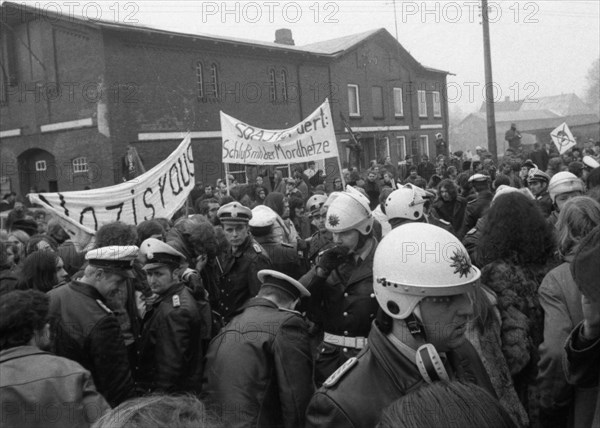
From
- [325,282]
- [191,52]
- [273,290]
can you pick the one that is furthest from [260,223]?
[191,52]

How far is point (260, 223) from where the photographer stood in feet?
19.6

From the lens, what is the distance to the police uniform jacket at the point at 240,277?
5090mm

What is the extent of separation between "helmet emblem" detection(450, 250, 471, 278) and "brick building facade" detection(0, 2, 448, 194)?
1914 centimetres

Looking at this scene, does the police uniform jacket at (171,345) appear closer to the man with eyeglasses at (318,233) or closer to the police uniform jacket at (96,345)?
the police uniform jacket at (96,345)

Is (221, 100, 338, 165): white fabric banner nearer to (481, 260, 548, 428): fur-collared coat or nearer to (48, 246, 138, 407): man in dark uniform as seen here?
(48, 246, 138, 407): man in dark uniform

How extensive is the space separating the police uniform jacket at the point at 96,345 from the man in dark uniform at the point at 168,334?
29 centimetres

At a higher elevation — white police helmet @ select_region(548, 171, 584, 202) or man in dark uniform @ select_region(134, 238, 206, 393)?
white police helmet @ select_region(548, 171, 584, 202)

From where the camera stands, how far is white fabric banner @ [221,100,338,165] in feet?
37.5

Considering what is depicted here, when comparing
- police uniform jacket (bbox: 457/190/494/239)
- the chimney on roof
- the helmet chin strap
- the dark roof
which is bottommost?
the helmet chin strap

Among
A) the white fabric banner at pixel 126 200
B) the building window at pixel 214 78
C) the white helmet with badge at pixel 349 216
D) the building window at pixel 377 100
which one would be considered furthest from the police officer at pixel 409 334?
the building window at pixel 377 100

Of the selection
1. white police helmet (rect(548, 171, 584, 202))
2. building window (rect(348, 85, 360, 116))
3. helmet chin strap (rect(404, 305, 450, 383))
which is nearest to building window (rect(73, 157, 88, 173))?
building window (rect(348, 85, 360, 116))

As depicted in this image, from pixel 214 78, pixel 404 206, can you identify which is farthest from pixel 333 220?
pixel 214 78

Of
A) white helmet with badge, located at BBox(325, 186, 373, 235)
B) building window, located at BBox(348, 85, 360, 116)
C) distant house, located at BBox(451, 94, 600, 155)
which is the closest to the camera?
white helmet with badge, located at BBox(325, 186, 373, 235)

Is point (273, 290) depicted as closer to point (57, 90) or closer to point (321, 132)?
point (321, 132)
